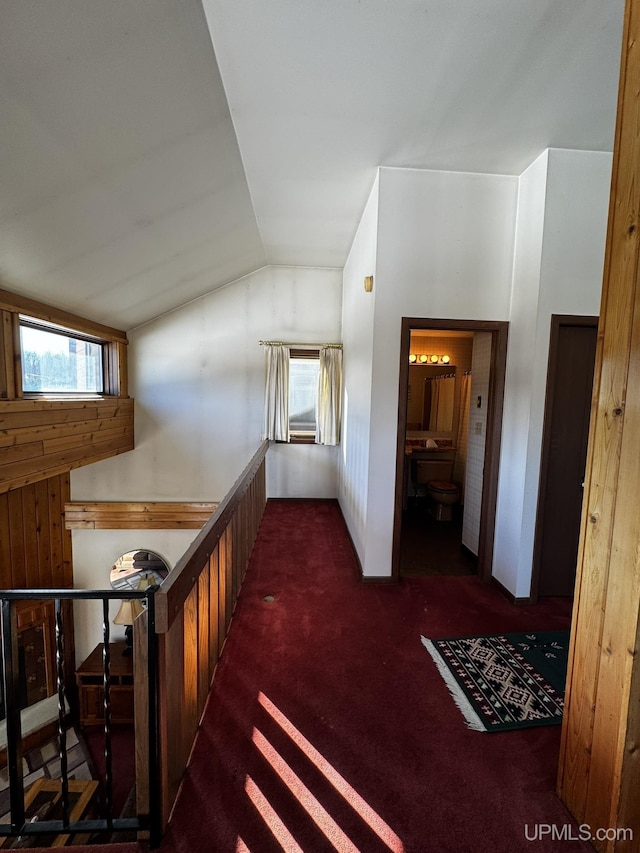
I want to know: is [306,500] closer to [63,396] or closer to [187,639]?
[63,396]

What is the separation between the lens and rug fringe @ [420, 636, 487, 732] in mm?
1634

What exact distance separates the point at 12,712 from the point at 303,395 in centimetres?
405

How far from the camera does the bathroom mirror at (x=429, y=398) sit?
18.1 ft

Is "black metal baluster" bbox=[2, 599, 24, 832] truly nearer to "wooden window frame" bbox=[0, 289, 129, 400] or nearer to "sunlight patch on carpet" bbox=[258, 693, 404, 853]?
"sunlight patch on carpet" bbox=[258, 693, 404, 853]

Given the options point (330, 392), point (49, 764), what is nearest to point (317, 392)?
point (330, 392)

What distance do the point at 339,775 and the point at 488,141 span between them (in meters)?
3.43

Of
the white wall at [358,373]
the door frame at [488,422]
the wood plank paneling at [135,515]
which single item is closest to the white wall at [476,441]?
the door frame at [488,422]

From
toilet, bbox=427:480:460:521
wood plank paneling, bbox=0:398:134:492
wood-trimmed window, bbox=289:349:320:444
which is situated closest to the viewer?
wood plank paneling, bbox=0:398:134:492

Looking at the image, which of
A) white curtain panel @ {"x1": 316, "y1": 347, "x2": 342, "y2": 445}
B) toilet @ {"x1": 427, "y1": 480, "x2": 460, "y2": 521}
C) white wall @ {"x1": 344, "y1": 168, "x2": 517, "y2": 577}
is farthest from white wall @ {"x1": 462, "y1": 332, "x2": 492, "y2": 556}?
white curtain panel @ {"x1": 316, "y1": 347, "x2": 342, "y2": 445}

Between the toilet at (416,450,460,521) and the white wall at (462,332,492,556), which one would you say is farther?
the toilet at (416,450,460,521)

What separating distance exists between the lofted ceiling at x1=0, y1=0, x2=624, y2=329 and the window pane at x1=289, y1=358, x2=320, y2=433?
2.15 m

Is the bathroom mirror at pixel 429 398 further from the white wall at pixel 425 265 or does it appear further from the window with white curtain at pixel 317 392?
the white wall at pixel 425 265

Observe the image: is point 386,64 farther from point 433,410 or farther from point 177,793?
point 433,410

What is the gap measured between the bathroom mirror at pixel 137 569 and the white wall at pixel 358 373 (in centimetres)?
287
